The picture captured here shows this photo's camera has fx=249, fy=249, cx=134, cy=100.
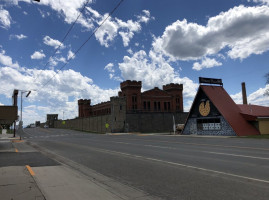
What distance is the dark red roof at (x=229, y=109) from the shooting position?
3451 cm

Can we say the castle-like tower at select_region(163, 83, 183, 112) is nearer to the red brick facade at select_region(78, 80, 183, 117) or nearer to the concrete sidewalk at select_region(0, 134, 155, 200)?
the red brick facade at select_region(78, 80, 183, 117)

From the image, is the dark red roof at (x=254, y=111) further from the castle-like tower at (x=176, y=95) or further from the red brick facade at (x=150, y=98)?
the castle-like tower at (x=176, y=95)

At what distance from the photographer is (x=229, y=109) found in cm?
3706

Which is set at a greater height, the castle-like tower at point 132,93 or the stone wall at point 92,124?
the castle-like tower at point 132,93

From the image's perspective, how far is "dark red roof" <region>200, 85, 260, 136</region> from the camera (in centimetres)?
3451

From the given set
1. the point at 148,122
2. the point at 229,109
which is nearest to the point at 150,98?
the point at 148,122

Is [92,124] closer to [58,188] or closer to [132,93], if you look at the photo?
[132,93]

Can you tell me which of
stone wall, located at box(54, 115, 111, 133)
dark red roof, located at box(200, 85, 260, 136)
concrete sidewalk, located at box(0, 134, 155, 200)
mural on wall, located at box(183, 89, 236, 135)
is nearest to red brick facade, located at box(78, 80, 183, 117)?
stone wall, located at box(54, 115, 111, 133)

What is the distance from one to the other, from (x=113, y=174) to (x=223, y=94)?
115 feet

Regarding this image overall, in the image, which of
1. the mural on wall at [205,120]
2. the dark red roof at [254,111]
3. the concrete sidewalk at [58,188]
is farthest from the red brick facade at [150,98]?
the concrete sidewalk at [58,188]

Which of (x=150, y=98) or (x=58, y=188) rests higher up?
(x=150, y=98)

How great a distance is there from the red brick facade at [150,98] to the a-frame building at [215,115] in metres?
38.3

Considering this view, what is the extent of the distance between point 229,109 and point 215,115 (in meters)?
2.28

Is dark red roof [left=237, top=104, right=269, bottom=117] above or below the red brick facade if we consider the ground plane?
below
